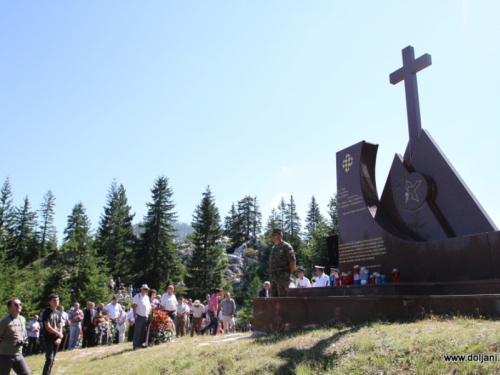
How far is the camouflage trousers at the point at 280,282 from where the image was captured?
816 cm

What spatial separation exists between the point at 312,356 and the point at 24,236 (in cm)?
6291

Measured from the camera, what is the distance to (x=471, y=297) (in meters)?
5.77

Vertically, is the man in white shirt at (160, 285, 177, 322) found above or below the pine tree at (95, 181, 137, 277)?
below

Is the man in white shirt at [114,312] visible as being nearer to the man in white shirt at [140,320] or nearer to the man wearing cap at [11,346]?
the man in white shirt at [140,320]

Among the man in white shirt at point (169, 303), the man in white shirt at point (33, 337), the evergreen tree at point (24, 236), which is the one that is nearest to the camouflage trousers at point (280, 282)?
the man in white shirt at point (169, 303)

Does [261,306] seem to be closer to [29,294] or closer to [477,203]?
[477,203]

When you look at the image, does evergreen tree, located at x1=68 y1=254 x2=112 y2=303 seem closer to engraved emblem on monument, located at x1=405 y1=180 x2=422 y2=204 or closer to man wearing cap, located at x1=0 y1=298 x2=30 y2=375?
man wearing cap, located at x1=0 y1=298 x2=30 y2=375

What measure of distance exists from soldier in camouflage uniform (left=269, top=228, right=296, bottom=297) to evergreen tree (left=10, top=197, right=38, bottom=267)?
5754 cm

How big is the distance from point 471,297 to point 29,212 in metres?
65.5


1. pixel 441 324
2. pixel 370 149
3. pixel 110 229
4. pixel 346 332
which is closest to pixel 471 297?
pixel 441 324

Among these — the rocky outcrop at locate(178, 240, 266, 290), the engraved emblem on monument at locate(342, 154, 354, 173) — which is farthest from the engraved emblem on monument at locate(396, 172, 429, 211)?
the rocky outcrop at locate(178, 240, 266, 290)

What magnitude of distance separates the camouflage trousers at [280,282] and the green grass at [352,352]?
60.1 inches

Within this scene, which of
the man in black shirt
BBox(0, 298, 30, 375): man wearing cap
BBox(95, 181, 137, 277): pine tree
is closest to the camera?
BBox(0, 298, 30, 375): man wearing cap

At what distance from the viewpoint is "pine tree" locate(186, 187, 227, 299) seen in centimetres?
4103
